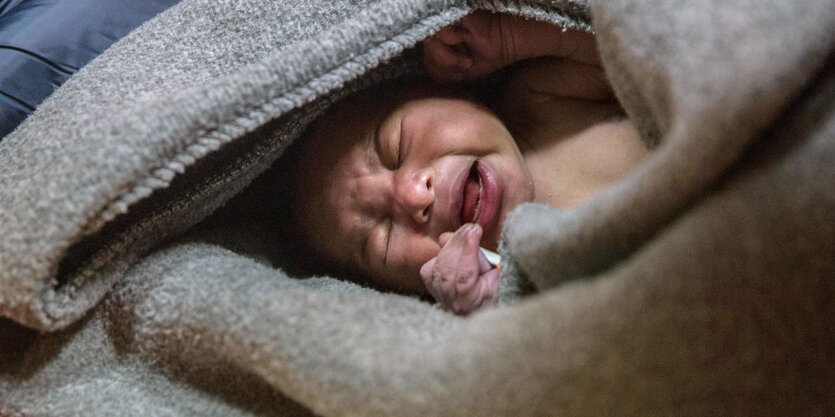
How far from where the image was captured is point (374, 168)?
0.89 m

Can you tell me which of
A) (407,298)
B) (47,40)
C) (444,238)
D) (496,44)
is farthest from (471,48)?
(47,40)

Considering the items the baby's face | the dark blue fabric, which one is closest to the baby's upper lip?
the baby's face

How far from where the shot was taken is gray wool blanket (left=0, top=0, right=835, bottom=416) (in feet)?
1.36

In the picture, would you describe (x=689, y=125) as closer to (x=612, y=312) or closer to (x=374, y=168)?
(x=612, y=312)

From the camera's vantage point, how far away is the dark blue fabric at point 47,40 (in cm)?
97

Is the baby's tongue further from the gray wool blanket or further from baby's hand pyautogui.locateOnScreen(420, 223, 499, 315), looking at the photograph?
the gray wool blanket

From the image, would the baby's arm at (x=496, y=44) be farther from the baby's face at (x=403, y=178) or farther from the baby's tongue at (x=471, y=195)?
the baby's tongue at (x=471, y=195)

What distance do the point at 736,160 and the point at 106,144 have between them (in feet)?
1.95

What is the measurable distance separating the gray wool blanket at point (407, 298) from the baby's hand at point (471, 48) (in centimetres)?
6

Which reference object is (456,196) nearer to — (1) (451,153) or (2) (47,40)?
(1) (451,153)

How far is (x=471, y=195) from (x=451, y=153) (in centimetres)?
7

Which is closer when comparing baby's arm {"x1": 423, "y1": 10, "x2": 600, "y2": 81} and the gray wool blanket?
the gray wool blanket

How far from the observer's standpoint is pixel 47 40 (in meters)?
1.01

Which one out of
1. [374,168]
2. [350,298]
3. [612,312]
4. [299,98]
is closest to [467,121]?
[374,168]
